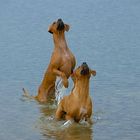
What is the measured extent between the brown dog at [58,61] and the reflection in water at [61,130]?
41.2 inches

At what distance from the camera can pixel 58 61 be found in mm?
11516

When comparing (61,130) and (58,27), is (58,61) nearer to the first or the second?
(58,27)

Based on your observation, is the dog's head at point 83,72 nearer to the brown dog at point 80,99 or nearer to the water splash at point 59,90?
the brown dog at point 80,99

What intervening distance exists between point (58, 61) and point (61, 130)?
1.84 m

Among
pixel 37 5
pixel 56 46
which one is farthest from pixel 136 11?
pixel 56 46

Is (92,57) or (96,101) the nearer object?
(96,101)

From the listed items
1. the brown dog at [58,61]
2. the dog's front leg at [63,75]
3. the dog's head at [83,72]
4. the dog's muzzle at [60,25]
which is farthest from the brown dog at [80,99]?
the dog's muzzle at [60,25]

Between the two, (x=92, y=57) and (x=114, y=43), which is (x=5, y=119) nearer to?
(x=92, y=57)

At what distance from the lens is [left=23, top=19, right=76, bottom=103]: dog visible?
1143cm

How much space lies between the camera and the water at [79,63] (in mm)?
10039

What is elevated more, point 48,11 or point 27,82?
point 48,11

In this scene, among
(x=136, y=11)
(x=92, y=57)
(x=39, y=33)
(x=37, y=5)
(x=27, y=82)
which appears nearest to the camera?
(x=27, y=82)

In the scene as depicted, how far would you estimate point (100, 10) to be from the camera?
25719 mm

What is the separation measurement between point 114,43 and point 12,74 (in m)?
4.37
